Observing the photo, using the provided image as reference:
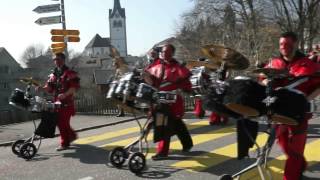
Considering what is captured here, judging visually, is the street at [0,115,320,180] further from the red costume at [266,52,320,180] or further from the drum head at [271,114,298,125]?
the drum head at [271,114,298,125]

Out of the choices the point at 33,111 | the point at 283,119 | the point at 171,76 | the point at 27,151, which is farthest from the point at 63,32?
the point at 283,119

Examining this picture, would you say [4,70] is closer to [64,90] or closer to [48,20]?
[48,20]

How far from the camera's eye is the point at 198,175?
7484mm

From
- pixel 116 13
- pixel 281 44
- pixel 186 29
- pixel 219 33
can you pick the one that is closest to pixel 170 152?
pixel 281 44

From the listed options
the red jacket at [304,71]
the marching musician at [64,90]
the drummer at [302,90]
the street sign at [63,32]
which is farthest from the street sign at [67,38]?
the red jacket at [304,71]

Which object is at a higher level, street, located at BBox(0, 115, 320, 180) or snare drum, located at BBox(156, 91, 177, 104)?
snare drum, located at BBox(156, 91, 177, 104)

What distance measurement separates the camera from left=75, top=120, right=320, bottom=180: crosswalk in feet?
25.9

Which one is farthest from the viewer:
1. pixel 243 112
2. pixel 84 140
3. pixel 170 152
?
pixel 84 140

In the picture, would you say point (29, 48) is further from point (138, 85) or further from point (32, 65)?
point (138, 85)

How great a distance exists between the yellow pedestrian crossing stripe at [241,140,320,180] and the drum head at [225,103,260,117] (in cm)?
172

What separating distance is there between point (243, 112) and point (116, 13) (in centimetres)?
15047

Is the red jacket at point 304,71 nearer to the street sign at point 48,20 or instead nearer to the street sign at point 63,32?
the street sign at point 63,32

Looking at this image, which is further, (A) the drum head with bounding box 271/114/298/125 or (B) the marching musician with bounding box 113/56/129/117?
(B) the marching musician with bounding box 113/56/129/117

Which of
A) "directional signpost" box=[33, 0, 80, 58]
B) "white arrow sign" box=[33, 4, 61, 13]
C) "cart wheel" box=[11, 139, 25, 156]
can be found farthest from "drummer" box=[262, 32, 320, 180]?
"white arrow sign" box=[33, 4, 61, 13]
